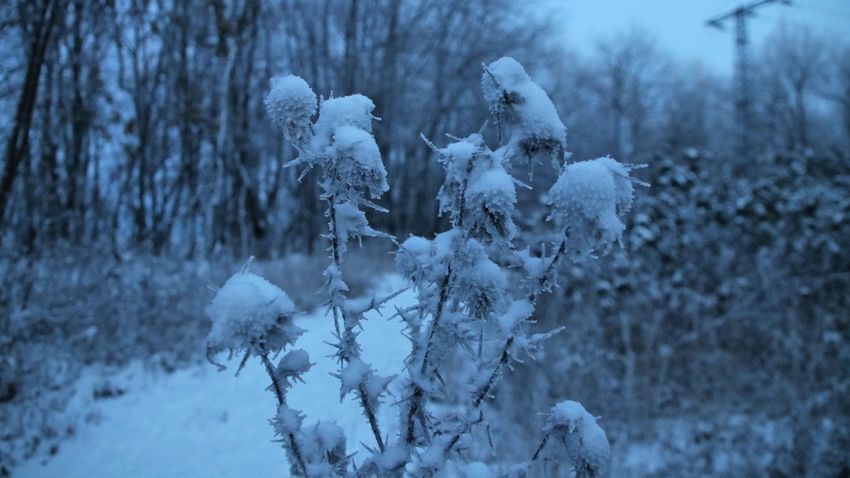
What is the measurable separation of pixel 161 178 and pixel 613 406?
840 cm

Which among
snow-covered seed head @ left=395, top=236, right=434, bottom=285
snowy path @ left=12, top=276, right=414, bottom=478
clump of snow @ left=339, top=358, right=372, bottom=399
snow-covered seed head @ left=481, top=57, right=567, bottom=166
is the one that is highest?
snow-covered seed head @ left=481, top=57, right=567, bottom=166

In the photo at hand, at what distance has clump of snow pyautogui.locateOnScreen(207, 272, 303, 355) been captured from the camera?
32.8 inches

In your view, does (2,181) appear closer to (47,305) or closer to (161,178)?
(47,305)

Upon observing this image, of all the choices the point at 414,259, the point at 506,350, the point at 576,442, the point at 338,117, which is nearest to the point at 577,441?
the point at 576,442

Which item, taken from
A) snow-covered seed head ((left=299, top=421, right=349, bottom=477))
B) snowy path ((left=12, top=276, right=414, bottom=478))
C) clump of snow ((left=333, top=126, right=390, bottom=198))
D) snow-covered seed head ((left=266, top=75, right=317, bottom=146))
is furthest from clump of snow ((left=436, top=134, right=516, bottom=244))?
snowy path ((left=12, top=276, right=414, bottom=478))

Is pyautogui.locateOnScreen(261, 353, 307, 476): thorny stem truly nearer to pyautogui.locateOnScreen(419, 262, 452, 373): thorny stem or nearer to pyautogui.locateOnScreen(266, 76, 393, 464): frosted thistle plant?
pyautogui.locateOnScreen(266, 76, 393, 464): frosted thistle plant

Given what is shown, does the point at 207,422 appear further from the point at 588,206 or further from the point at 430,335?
the point at 588,206

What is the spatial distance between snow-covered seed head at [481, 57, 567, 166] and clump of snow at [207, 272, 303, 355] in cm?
47

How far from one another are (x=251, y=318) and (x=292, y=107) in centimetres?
37

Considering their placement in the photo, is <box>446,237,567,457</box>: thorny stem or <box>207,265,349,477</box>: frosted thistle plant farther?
<box>446,237,567,457</box>: thorny stem

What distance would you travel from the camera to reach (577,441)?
3.51ft

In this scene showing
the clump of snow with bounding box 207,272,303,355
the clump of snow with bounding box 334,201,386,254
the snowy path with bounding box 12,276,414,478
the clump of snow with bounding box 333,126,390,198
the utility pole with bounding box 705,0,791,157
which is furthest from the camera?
the utility pole with bounding box 705,0,791,157

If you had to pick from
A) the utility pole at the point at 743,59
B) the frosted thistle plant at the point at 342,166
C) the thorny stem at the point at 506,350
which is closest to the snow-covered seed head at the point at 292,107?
the frosted thistle plant at the point at 342,166

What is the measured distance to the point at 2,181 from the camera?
374 cm
